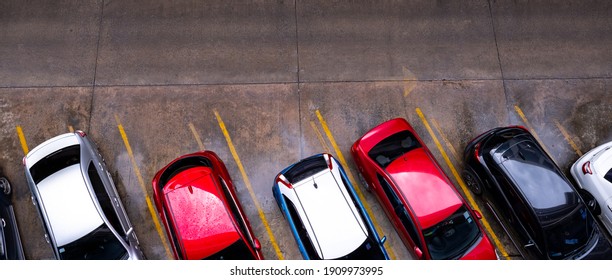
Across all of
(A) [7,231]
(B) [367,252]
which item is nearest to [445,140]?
(B) [367,252]

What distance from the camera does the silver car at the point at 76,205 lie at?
7445 millimetres

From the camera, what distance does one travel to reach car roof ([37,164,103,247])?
7434 millimetres

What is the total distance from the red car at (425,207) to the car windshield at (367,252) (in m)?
0.71

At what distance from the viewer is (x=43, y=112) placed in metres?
9.47

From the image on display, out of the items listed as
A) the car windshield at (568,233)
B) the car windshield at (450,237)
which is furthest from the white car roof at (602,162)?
the car windshield at (450,237)

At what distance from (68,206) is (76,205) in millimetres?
136

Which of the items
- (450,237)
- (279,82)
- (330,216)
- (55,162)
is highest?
(279,82)

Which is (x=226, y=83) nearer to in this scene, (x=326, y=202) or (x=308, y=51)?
(x=308, y=51)

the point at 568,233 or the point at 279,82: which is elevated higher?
the point at 279,82

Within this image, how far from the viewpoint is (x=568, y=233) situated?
7746 millimetres

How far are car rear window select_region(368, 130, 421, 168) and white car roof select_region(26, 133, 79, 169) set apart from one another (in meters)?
5.68

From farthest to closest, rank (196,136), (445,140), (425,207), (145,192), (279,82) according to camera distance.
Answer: (279,82)
(445,140)
(196,136)
(145,192)
(425,207)

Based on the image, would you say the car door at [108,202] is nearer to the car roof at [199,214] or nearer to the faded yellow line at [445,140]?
the car roof at [199,214]

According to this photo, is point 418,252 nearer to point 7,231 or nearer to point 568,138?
point 568,138
